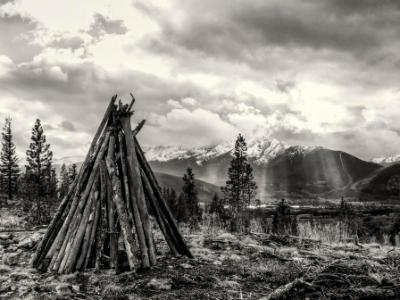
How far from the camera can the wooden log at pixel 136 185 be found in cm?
743

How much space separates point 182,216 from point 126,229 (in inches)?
1790

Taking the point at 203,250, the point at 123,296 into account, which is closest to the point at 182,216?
the point at 203,250

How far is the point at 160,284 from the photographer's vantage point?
19.8ft

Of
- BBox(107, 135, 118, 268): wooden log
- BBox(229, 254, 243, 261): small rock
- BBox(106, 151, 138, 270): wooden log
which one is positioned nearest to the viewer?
BBox(106, 151, 138, 270): wooden log

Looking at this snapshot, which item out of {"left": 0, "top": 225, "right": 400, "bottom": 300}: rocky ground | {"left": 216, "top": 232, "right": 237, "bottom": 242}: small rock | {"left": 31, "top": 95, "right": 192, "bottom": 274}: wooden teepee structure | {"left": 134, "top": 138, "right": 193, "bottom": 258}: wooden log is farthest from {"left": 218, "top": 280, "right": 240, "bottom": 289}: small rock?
{"left": 216, "top": 232, "right": 237, "bottom": 242}: small rock

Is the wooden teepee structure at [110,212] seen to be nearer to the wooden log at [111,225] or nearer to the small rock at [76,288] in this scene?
the wooden log at [111,225]

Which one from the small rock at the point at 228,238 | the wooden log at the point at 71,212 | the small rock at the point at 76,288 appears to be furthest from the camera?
the small rock at the point at 228,238

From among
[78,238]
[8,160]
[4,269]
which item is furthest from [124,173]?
[8,160]

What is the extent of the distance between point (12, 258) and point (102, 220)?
7.84ft

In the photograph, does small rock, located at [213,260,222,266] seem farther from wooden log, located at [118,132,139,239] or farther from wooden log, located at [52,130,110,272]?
wooden log, located at [52,130,110,272]

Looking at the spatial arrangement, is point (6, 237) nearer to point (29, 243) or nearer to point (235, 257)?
point (29, 243)

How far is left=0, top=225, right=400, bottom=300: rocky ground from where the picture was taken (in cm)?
441

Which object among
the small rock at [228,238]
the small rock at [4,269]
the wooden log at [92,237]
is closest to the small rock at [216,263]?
the small rock at [228,238]

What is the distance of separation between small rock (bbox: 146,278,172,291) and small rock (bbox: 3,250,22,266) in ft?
11.6
